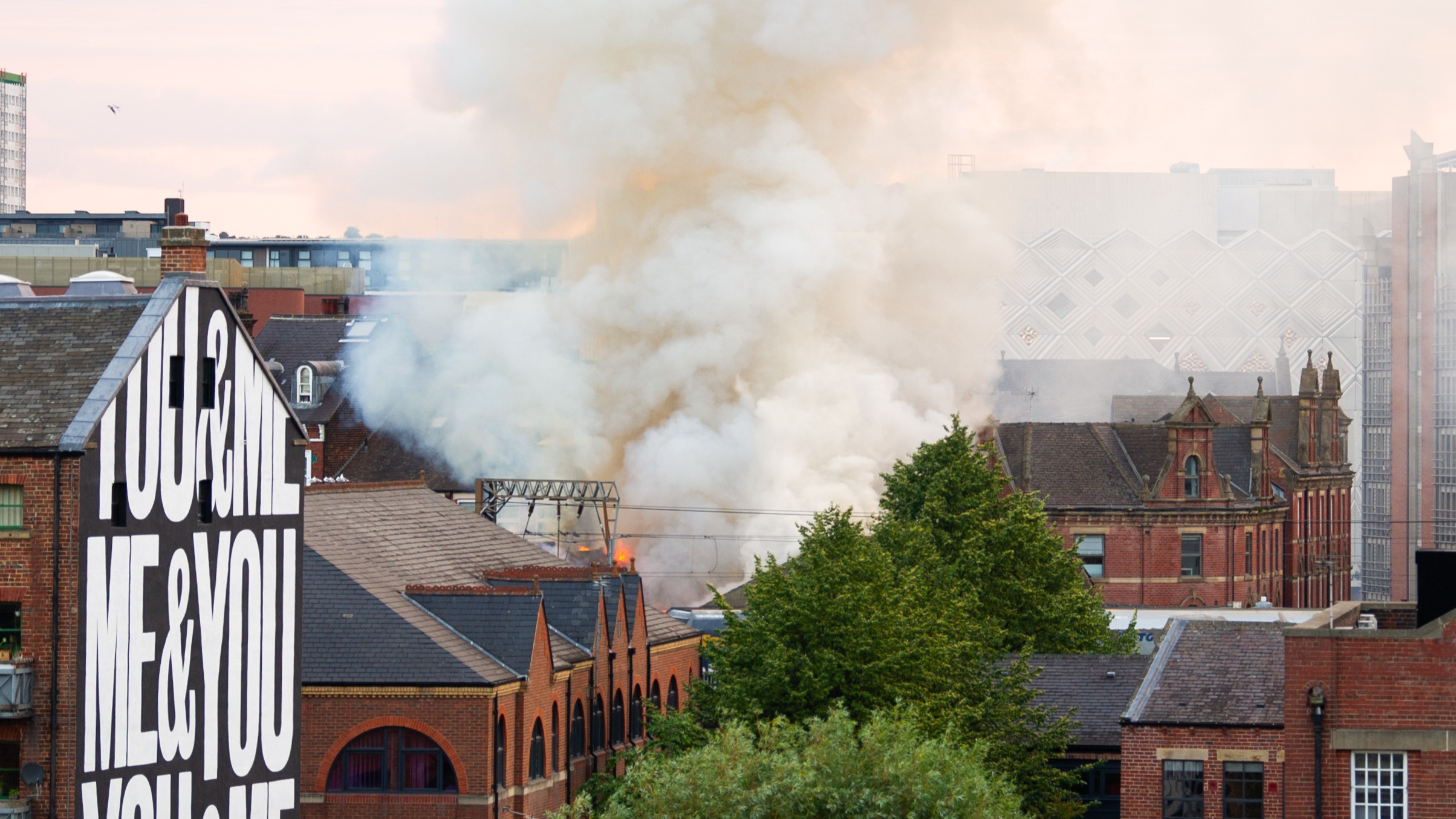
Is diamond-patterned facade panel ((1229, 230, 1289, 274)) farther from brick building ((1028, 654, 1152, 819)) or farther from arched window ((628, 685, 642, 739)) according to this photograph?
arched window ((628, 685, 642, 739))

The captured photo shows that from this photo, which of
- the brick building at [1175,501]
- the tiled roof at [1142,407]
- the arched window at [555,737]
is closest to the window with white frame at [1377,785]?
the arched window at [555,737]

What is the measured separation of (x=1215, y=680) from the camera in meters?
44.0

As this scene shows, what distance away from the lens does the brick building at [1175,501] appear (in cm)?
9731

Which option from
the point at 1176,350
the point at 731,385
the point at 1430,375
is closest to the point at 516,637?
the point at 731,385

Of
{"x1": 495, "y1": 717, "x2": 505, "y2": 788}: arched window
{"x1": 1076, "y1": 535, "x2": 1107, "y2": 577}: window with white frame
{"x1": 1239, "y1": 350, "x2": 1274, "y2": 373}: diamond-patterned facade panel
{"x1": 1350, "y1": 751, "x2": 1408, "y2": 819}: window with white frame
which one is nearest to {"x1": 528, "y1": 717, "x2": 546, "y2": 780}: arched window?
{"x1": 495, "y1": 717, "x2": 505, "y2": 788}: arched window

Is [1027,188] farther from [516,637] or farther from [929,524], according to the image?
[516,637]

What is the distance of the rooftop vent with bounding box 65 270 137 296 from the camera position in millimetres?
48500

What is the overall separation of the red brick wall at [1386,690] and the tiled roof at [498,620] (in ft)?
61.9

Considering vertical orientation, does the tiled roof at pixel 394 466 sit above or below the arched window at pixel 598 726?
above

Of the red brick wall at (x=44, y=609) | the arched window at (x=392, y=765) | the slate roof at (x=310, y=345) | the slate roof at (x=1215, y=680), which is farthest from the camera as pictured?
the slate roof at (x=310, y=345)

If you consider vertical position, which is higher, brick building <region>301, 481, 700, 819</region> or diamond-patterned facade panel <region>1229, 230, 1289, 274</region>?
diamond-patterned facade panel <region>1229, 230, 1289, 274</region>

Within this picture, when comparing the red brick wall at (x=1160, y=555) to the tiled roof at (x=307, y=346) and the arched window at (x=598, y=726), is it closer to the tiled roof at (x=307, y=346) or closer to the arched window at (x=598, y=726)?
the tiled roof at (x=307, y=346)

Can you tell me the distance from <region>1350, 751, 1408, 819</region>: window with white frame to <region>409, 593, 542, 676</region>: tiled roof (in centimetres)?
1931

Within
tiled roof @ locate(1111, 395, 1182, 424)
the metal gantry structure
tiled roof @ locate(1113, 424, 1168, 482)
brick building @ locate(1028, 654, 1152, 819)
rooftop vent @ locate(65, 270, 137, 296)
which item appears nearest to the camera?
rooftop vent @ locate(65, 270, 137, 296)
